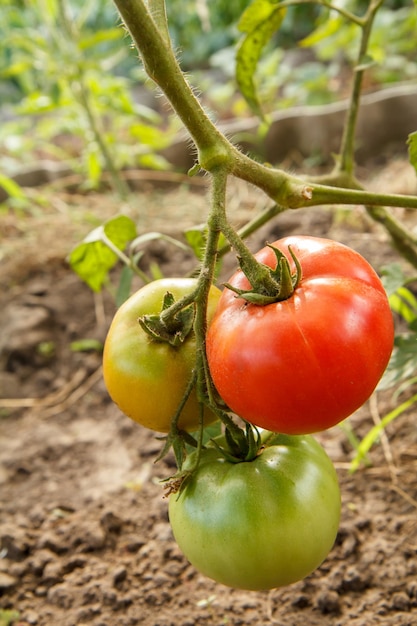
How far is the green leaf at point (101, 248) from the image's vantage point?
3.23ft

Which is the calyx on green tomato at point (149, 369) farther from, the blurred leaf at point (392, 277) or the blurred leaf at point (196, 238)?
the blurred leaf at point (392, 277)

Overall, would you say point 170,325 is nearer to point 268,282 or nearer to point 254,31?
point 268,282

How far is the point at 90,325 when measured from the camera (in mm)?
1935

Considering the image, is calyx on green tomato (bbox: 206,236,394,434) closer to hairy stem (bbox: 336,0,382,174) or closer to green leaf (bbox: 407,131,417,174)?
green leaf (bbox: 407,131,417,174)

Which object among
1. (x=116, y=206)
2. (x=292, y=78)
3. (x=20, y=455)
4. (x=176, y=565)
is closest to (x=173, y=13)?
(x=292, y=78)

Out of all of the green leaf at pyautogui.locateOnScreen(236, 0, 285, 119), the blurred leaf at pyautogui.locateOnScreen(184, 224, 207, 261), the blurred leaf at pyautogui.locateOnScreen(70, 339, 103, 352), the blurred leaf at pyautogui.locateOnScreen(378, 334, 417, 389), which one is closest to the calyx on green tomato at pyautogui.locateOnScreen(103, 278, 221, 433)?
the blurred leaf at pyautogui.locateOnScreen(184, 224, 207, 261)

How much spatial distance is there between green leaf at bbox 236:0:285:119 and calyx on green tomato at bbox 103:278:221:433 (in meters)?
0.49

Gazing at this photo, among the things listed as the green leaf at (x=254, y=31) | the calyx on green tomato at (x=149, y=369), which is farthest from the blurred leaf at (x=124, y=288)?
the green leaf at (x=254, y=31)

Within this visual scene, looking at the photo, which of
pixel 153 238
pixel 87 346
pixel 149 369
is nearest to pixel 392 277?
pixel 153 238

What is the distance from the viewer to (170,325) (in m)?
0.68

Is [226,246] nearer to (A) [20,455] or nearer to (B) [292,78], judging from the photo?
(A) [20,455]

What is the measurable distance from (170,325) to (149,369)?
0.17ft

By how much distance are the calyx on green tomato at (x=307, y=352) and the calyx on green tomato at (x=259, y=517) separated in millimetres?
128

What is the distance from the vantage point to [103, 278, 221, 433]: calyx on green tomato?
69cm
